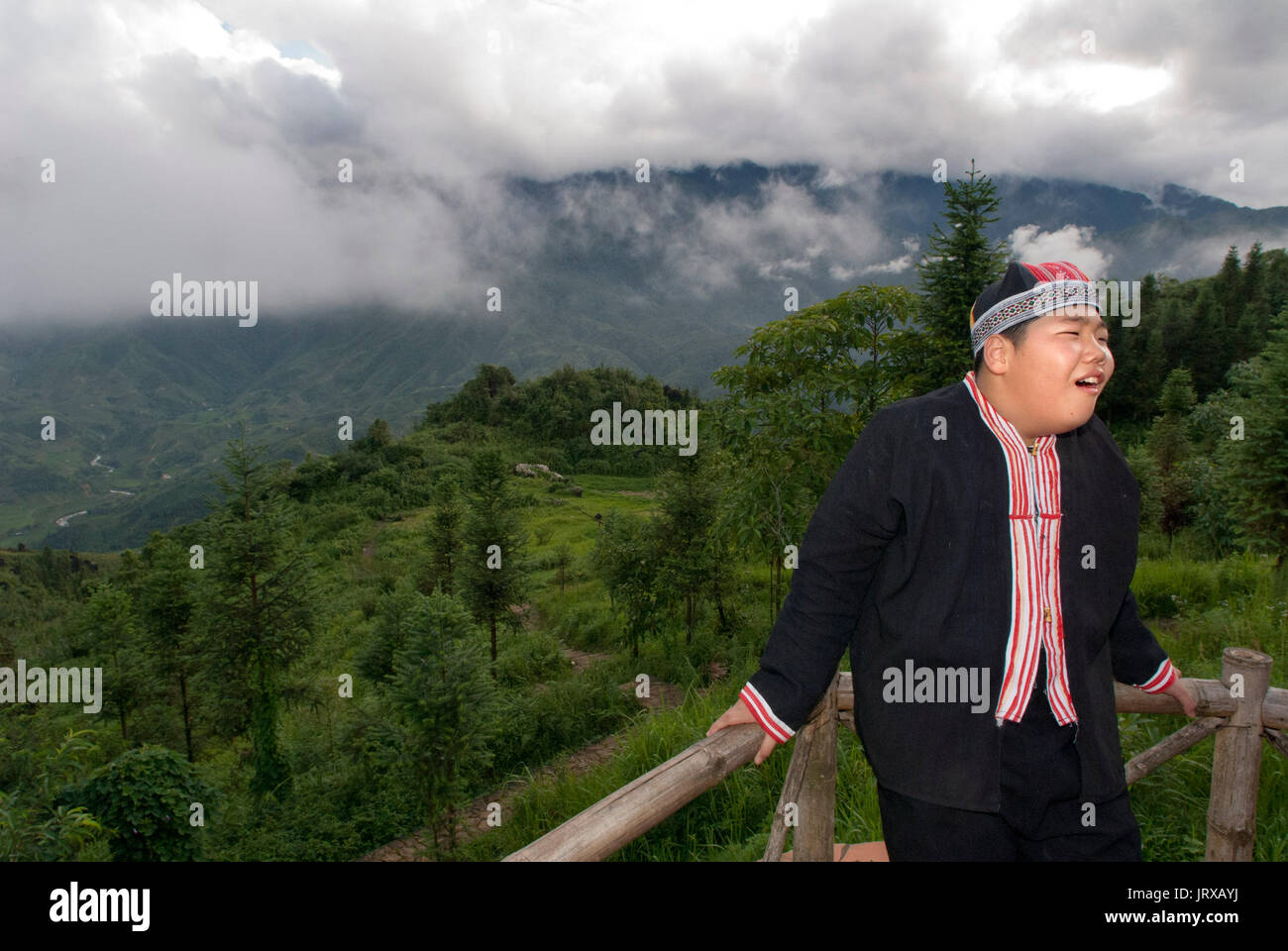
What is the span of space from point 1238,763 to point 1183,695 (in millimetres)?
636

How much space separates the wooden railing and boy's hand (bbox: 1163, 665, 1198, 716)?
0.17ft

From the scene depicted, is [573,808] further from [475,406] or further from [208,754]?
[475,406]

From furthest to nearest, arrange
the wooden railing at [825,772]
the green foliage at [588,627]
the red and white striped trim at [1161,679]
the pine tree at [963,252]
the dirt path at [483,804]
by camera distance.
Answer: the green foliage at [588,627]
the dirt path at [483,804]
the pine tree at [963,252]
the red and white striped trim at [1161,679]
the wooden railing at [825,772]

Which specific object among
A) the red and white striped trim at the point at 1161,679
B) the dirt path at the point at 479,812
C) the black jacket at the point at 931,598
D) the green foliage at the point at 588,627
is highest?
the black jacket at the point at 931,598

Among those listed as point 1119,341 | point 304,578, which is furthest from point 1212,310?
point 304,578

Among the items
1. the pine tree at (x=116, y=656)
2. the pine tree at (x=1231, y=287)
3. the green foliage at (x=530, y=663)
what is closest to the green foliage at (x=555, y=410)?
the green foliage at (x=530, y=663)

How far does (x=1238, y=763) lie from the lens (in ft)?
9.23

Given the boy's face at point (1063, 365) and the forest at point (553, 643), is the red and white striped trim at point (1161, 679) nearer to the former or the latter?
the boy's face at point (1063, 365)

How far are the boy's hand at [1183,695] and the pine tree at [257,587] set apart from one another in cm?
1327

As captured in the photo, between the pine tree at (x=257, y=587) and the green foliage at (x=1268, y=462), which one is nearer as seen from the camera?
the green foliage at (x=1268, y=462)

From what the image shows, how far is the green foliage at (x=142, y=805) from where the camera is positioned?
874 centimetres

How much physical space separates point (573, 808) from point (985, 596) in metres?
5.30

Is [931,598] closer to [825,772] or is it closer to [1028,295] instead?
[1028,295]
